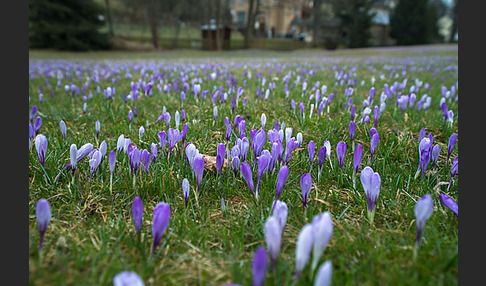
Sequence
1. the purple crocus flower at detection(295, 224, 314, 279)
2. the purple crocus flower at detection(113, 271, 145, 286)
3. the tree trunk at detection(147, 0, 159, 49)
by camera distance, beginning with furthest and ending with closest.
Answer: the tree trunk at detection(147, 0, 159, 49), the purple crocus flower at detection(295, 224, 314, 279), the purple crocus flower at detection(113, 271, 145, 286)

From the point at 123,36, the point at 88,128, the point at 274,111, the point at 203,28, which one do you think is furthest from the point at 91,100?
the point at 203,28

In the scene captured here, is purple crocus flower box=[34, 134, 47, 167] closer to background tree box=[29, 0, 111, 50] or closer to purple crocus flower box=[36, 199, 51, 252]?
purple crocus flower box=[36, 199, 51, 252]

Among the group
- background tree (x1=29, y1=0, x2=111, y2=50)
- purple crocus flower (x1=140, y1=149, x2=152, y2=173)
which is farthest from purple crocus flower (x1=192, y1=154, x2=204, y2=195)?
background tree (x1=29, y1=0, x2=111, y2=50)

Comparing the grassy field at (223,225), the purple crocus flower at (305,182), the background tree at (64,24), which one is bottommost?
the grassy field at (223,225)

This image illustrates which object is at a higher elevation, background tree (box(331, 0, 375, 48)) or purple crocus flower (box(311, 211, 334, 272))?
background tree (box(331, 0, 375, 48))

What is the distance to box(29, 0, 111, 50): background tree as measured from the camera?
26656mm

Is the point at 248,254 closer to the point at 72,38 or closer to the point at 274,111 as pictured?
the point at 274,111

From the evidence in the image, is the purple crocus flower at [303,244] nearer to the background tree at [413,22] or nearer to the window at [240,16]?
the background tree at [413,22]

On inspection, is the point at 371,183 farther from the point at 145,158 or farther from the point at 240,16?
the point at 240,16

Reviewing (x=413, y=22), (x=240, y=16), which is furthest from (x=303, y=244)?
(x=240, y=16)

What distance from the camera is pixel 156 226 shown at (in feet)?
3.50

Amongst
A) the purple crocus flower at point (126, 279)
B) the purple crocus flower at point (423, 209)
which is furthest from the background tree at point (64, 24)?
the purple crocus flower at point (423, 209)

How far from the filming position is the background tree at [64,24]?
2666 cm

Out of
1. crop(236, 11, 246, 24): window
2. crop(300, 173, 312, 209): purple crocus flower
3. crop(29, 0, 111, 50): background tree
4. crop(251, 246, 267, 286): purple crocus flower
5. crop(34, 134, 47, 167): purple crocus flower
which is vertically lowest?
crop(251, 246, 267, 286): purple crocus flower
